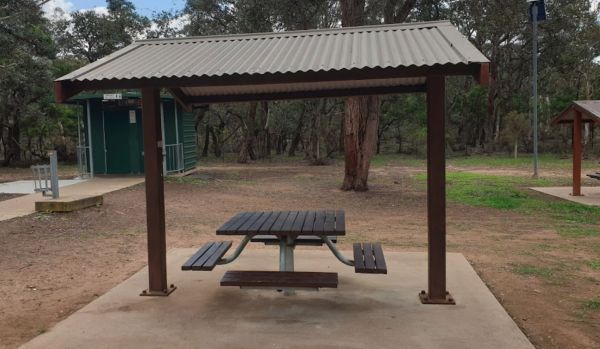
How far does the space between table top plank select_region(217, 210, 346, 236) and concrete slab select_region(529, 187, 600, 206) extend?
8.32m

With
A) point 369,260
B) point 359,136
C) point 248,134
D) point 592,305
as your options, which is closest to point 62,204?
point 369,260

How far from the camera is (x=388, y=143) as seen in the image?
39.7 meters

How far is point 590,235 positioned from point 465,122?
92.5 feet

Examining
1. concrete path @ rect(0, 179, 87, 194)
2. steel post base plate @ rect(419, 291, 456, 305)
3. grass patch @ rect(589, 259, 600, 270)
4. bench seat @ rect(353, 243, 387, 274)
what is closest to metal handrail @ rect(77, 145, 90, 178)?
concrete path @ rect(0, 179, 87, 194)

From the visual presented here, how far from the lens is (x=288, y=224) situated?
4.45 metres

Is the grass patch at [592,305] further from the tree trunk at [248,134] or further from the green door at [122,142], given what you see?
the tree trunk at [248,134]

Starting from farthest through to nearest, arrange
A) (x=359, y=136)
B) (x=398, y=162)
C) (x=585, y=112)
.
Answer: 1. (x=398, y=162)
2. (x=359, y=136)
3. (x=585, y=112)

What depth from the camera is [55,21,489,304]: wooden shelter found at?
3.84 m

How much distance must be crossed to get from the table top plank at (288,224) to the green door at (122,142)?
1180 centimetres

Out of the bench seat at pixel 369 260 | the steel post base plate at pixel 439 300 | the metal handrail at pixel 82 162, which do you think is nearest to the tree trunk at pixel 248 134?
the metal handrail at pixel 82 162

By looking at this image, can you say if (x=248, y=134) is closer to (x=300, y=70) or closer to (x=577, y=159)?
(x=577, y=159)

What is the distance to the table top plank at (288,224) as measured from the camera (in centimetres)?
416

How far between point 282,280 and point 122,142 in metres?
13.1

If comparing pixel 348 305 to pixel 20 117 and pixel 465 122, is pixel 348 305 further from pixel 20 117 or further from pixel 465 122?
pixel 465 122
